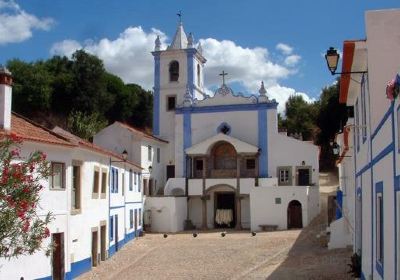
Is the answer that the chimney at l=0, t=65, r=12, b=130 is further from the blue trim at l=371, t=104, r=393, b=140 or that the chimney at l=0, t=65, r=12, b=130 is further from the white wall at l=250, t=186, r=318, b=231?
the white wall at l=250, t=186, r=318, b=231

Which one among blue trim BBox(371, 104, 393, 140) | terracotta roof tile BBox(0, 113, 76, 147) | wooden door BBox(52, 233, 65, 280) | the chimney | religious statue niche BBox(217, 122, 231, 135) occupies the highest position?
religious statue niche BBox(217, 122, 231, 135)

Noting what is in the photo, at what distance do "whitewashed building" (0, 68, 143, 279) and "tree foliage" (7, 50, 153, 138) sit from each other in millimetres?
29358

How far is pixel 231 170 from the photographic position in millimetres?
39594

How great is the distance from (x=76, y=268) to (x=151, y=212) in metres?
15.7

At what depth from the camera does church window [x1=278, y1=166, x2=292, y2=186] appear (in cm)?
3934

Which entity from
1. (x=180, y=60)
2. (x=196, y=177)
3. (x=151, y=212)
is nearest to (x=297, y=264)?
(x=151, y=212)

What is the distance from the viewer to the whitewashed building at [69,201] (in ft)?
57.1

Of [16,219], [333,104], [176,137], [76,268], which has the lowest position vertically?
[76,268]

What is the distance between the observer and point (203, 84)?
48.1m

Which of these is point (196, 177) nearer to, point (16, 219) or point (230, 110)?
point (230, 110)

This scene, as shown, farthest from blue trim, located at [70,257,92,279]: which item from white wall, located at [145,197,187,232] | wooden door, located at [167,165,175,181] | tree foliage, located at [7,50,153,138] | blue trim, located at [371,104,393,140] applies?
tree foliage, located at [7,50,153,138]

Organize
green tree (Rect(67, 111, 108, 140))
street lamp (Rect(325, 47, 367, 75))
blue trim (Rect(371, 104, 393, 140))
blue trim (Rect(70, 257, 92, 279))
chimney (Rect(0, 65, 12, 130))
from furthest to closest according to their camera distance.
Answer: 1. green tree (Rect(67, 111, 108, 140))
2. blue trim (Rect(70, 257, 92, 279))
3. chimney (Rect(0, 65, 12, 130))
4. street lamp (Rect(325, 47, 367, 75))
5. blue trim (Rect(371, 104, 393, 140))

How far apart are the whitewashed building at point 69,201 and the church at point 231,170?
34.2 feet

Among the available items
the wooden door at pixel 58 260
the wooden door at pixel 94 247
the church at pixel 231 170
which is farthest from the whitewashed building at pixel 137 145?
the wooden door at pixel 58 260
